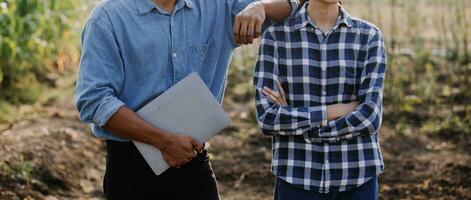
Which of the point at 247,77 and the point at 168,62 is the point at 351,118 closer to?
the point at 168,62

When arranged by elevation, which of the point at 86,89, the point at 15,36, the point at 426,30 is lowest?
the point at 426,30

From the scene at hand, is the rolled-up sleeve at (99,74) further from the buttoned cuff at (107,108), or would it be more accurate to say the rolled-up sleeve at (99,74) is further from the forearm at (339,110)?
the forearm at (339,110)

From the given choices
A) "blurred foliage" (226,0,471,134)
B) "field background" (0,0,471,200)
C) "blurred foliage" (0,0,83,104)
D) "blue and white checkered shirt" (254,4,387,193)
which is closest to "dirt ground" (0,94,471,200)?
"field background" (0,0,471,200)

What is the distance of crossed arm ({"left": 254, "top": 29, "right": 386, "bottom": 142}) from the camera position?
2572 millimetres

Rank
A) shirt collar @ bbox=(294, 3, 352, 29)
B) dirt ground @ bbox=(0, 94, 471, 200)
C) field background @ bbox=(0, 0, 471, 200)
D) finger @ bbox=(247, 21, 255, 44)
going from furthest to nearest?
field background @ bbox=(0, 0, 471, 200) < dirt ground @ bbox=(0, 94, 471, 200) < shirt collar @ bbox=(294, 3, 352, 29) < finger @ bbox=(247, 21, 255, 44)

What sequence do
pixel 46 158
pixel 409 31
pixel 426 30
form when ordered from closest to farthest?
1. pixel 46 158
2. pixel 409 31
3. pixel 426 30

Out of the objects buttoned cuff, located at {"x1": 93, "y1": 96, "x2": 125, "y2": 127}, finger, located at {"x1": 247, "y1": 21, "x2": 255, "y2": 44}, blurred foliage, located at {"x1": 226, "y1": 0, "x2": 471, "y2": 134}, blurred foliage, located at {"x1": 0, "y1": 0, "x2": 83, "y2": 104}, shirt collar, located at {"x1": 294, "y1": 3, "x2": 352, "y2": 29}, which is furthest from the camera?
blurred foliage, located at {"x1": 226, "y1": 0, "x2": 471, "y2": 134}

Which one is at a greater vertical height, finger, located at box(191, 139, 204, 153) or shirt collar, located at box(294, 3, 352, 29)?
shirt collar, located at box(294, 3, 352, 29)

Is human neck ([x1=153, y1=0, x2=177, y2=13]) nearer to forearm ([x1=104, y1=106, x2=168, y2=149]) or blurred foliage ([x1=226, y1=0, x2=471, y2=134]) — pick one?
forearm ([x1=104, y1=106, x2=168, y2=149])

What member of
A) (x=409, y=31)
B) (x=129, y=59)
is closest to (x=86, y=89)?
(x=129, y=59)

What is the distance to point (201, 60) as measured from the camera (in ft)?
8.52

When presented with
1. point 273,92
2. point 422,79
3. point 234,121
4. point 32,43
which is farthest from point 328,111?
point 422,79

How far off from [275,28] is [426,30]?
5935 millimetres

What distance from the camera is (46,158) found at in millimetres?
4734
